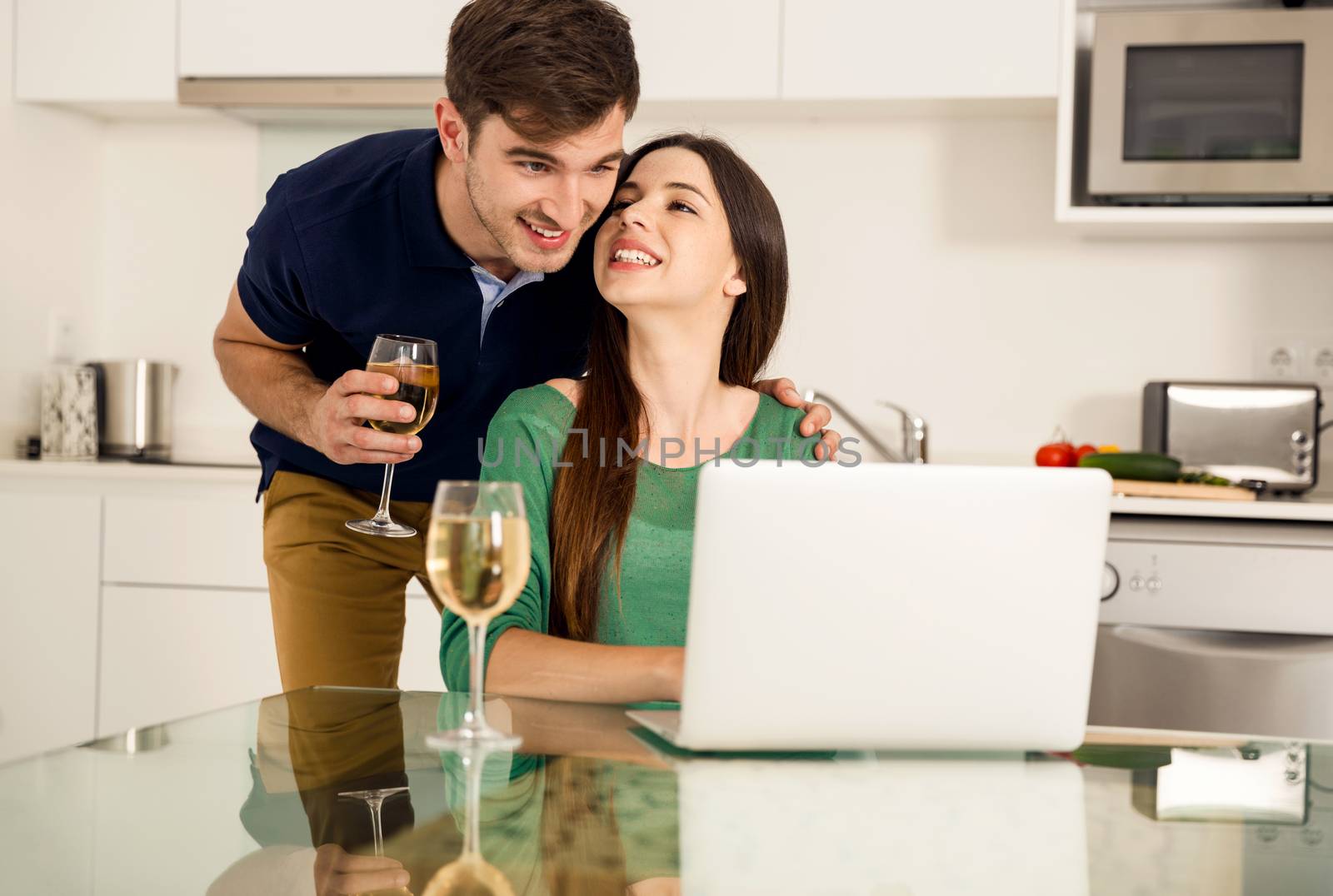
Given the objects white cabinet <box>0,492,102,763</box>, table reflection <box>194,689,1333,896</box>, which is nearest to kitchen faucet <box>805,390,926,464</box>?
white cabinet <box>0,492,102,763</box>

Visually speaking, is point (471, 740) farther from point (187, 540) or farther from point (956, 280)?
point (956, 280)

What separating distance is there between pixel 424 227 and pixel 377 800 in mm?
1103

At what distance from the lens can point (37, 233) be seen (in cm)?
315

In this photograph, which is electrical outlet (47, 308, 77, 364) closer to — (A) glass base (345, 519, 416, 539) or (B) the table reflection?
(A) glass base (345, 519, 416, 539)

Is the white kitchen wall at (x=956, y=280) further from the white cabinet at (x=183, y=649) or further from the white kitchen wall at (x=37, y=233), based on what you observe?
the white cabinet at (x=183, y=649)

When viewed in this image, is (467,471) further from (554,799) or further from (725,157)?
(554,799)

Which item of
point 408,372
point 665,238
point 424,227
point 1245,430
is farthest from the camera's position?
point 1245,430

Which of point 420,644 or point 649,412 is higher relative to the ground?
point 649,412

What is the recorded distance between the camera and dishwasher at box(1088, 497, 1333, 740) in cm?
231

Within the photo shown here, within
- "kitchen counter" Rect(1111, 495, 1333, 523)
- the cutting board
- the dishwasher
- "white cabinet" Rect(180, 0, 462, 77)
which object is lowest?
the dishwasher

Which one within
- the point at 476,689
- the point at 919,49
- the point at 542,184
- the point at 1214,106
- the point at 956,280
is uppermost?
the point at 919,49

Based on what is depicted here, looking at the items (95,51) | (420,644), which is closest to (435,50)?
(95,51)

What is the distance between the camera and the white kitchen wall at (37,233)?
304cm

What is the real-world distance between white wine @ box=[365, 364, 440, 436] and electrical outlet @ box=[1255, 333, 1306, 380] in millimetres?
2202
